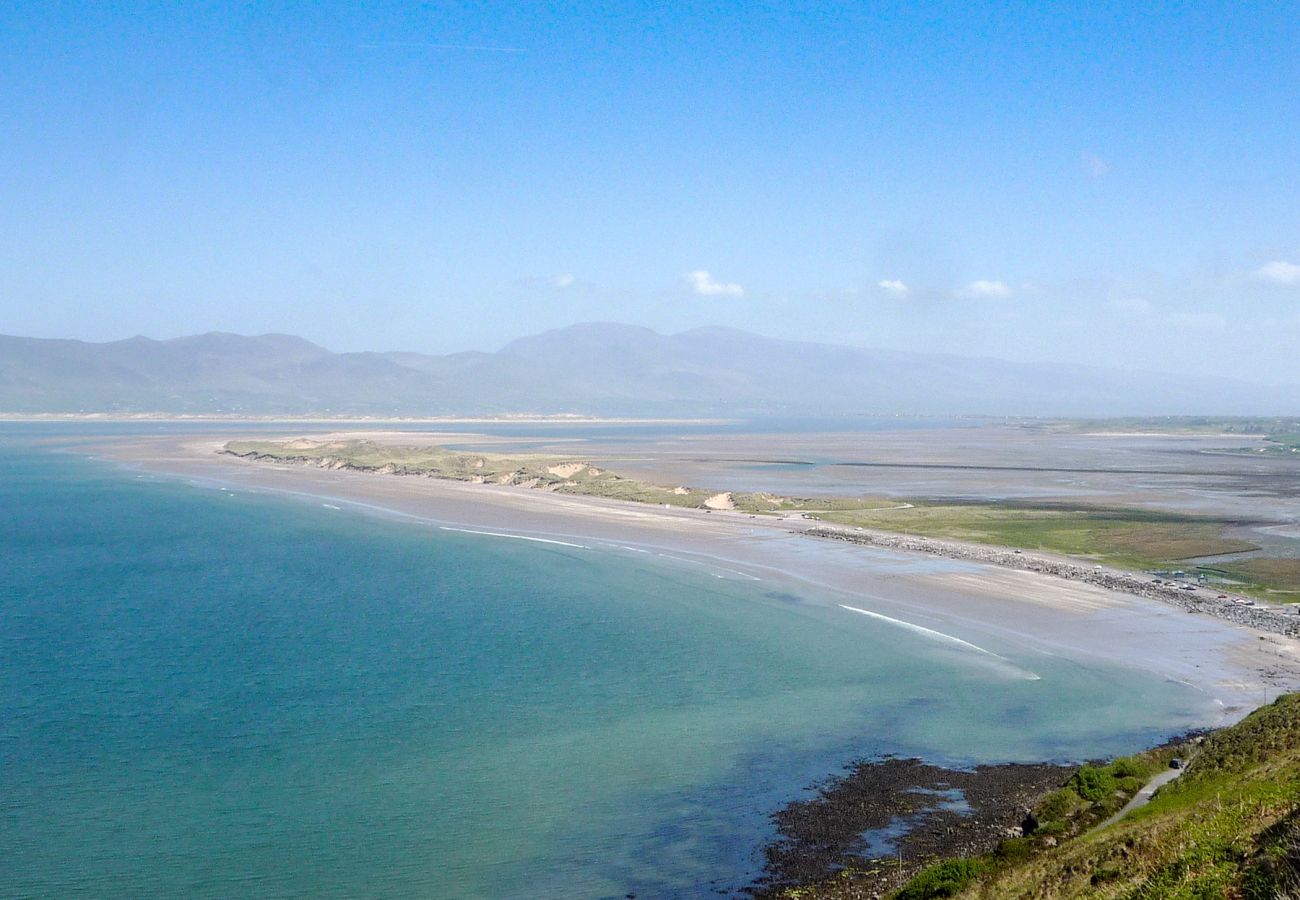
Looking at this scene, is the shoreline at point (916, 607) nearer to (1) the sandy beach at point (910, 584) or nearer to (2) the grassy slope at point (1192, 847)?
(1) the sandy beach at point (910, 584)

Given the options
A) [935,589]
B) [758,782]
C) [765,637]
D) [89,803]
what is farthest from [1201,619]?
[89,803]

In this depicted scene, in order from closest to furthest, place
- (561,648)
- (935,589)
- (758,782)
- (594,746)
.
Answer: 1. (758,782)
2. (594,746)
3. (561,648)
4. (935,589)

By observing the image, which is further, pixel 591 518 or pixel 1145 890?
pixel 591 518

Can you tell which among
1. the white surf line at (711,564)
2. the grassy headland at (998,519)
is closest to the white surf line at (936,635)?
the white surf line at (711,564)

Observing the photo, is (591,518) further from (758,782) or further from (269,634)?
(758,782)

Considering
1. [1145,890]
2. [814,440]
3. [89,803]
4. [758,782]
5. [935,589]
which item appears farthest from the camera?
[814,440]

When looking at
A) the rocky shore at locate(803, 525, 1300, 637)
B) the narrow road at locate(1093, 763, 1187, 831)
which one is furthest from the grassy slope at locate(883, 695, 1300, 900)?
the rocky shore at locate(803, 525, 1300, 637)
